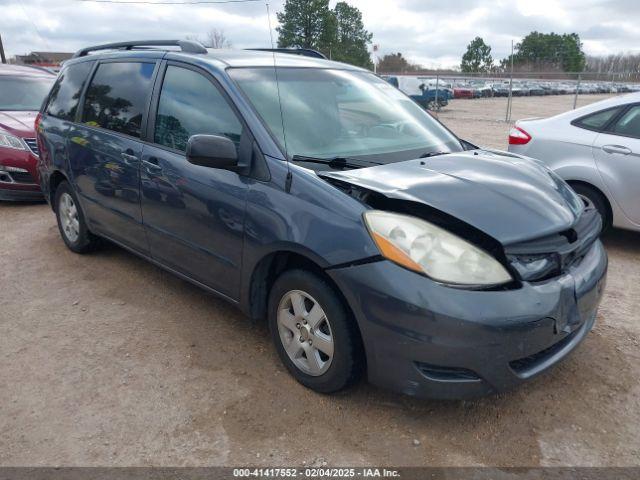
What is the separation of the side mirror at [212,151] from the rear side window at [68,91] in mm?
2294

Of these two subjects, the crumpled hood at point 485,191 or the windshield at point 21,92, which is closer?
the crumpled hood at point 485,191

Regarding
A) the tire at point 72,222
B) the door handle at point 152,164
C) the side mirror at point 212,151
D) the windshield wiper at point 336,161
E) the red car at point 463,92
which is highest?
the side mirror at point 212,151

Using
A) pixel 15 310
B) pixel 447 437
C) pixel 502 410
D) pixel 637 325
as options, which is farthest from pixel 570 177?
pixel 15 310

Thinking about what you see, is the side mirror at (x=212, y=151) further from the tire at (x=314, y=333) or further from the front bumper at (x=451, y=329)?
the front bumper at (x=451, y=329)

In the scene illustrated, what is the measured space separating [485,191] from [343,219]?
0.75 metres

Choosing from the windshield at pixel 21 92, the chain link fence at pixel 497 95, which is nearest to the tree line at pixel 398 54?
the chain link fence at pixel 497 95

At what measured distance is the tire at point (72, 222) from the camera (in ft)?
15.5

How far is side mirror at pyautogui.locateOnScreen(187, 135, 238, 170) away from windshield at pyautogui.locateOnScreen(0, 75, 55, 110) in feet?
20.5

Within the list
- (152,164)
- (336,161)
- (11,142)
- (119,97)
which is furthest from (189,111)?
(11,142)

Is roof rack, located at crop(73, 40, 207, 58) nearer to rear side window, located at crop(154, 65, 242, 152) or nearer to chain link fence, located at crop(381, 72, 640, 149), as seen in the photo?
rear side window, located at crop(154, 65, 242, 152)

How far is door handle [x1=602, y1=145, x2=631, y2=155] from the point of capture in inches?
190

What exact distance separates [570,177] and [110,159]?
13.5ft

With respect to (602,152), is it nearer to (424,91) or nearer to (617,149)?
(617,149)

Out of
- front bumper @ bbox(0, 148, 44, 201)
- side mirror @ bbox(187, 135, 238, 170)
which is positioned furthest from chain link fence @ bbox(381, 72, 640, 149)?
side mirror @ bbox(187, 135, 238, 170)
